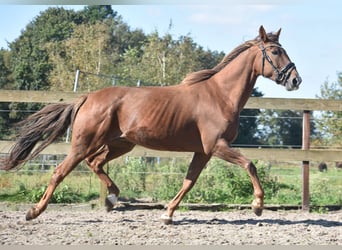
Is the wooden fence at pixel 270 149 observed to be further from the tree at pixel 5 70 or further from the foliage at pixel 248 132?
the tree at pixel 5 70

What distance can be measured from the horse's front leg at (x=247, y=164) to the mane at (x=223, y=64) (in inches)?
36.4

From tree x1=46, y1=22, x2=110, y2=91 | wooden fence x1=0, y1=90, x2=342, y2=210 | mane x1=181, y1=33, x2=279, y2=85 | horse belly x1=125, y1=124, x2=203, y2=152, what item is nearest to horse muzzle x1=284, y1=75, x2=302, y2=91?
mane x1=181, y1=33, x2=279, y2=85

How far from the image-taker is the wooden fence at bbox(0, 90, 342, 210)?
7.51 metres

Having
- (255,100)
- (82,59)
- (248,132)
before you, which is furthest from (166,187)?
(248,132)

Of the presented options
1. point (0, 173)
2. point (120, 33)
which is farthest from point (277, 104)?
point (120, 33)

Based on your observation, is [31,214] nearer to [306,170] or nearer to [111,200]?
[111,200]

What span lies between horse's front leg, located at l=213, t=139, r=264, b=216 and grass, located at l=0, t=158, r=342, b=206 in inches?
79.9

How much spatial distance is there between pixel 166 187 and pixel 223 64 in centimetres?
251

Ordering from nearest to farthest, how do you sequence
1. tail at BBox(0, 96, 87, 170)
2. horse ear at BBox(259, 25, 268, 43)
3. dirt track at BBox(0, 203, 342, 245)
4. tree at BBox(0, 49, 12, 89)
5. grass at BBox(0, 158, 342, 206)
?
dirt track at BBox(0, 203, 342, 245) < horse ear at BBox(259, 25, 268, 43) < tail at BBox(0, 96, 87, 170) < grass at BBox(0, 158, 342, 206) < tree at BBox(0, 49, 12, 89)

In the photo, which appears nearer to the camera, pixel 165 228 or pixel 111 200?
pixel 165 228

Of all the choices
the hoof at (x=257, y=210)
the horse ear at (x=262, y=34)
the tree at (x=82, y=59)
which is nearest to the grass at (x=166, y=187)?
the hoof at (x=257, y=210)

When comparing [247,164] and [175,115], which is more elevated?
[175,115]

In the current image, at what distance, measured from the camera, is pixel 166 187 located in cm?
822

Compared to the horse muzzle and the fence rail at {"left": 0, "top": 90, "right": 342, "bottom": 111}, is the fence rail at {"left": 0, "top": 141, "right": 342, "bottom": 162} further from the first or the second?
the horse muzzle
